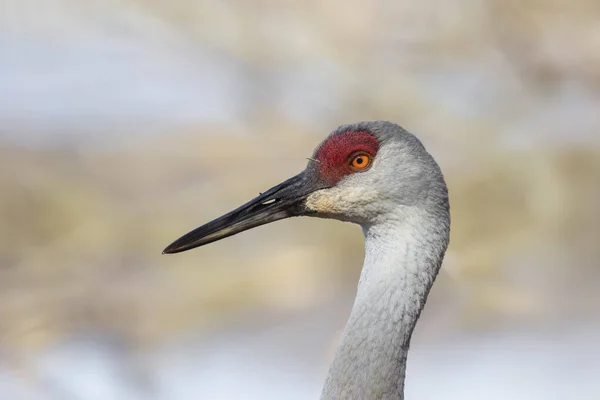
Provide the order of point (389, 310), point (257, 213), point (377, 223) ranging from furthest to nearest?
point (257, 213) < point (377, 223) < point (389, 310)

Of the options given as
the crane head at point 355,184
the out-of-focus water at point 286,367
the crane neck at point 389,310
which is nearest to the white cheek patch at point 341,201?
the crane head at point 355,184

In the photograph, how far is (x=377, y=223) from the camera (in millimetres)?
3150

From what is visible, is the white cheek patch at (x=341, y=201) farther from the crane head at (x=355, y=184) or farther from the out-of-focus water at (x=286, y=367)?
the out-of-focus water at (x=286, y=367)

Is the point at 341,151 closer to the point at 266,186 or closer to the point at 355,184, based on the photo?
the point at 355,184

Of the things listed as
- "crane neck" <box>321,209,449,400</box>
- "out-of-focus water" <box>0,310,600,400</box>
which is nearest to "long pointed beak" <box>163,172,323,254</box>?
"crane neck" <box>321,209,449,400</box>

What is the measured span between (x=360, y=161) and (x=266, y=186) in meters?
4.71

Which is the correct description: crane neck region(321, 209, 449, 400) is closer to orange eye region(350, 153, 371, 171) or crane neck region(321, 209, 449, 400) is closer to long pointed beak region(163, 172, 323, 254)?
orange eye region(350, 153, 371, 171)

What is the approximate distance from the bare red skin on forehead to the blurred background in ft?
10.4

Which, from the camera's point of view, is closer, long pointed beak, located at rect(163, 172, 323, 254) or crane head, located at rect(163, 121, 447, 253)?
crane head, located at rect(163, 121, 447, 253)

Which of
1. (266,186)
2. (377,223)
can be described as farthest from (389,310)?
(266,186)

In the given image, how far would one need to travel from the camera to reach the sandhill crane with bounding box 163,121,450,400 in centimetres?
304

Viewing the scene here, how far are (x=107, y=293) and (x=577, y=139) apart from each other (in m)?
4.27

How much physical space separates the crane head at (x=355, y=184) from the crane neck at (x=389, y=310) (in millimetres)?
Result: 78

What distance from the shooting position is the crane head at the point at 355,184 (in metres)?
3.11
